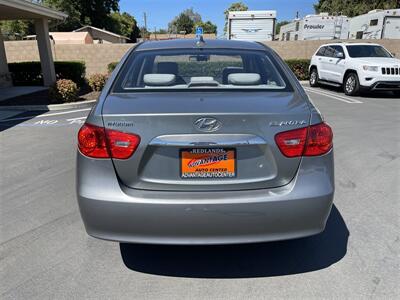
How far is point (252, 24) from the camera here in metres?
19.5

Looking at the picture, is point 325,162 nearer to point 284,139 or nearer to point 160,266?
point 284,139

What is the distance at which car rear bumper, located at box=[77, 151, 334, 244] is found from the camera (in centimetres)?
223

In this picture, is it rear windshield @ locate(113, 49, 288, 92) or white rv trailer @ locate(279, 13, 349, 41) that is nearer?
rear windshield @ locate(113, 49, 288, 92)

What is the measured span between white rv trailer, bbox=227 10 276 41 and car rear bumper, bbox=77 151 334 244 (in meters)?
18.2

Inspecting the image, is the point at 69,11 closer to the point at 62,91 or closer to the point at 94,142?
the point at 62,91

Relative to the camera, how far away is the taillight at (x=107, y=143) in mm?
2230

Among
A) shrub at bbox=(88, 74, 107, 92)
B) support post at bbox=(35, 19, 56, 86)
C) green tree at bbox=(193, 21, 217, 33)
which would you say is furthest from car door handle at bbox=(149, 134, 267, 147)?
green tree at bbox=(193, 21, 217, 33)

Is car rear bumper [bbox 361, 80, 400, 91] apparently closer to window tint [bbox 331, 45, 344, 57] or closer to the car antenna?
window tint [bbox 331, 45, 344, 57]

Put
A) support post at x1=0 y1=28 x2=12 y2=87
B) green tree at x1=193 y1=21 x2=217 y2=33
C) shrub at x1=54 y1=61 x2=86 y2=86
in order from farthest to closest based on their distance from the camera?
green tree at x1=193 y1=21 x2=217 y2=33 < shrub at x1=54 y1=61 x2=86 y2=86 < support post at x1=0 y1=28 x2=12 y2=87

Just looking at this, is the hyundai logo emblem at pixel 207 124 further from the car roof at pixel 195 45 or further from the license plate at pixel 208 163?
the car roof at pixel 195 45

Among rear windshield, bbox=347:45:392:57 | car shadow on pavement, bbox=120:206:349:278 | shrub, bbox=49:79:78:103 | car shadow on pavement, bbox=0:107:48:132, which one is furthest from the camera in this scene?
rear windshield, bbox=347:45:392:57

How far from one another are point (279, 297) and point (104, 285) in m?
1.23

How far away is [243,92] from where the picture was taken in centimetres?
262

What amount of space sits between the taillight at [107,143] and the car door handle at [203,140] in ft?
0.46
